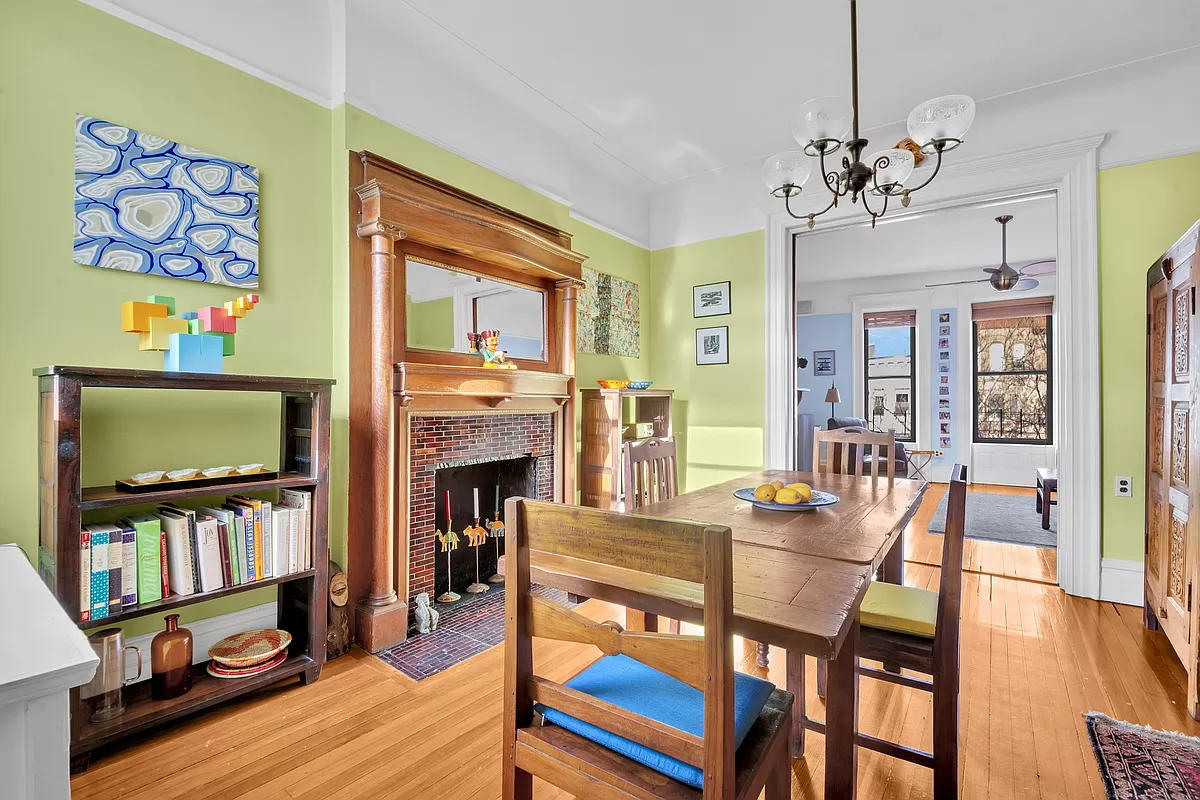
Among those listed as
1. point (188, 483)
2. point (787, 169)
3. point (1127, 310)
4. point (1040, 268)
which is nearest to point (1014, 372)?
point (1040, 268)

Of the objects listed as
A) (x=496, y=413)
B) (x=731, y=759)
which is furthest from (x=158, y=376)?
(x=731, y=759)

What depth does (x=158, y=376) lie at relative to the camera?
1732mm

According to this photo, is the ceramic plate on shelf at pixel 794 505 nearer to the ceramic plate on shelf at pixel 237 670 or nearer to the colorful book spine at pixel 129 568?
the ceramic plate on shelf at pixel 237 670

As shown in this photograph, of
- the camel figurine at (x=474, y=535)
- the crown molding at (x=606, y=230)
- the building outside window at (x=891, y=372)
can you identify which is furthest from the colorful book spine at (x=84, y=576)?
the building outside window at (x=891, y=372)

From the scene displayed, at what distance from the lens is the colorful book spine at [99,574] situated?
1660 mm

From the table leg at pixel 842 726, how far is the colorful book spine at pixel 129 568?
212 cm

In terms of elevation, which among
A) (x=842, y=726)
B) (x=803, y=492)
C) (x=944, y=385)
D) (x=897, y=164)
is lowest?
(x=842, y=726)

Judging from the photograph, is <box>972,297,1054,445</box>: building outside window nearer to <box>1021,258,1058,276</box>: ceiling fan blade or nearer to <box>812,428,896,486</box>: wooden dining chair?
<box>1021,258,1058,276</box>: ceiling fan blade

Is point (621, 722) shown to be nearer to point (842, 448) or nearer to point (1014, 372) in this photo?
point (842, 448)

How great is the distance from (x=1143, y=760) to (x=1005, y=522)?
381 centimetres

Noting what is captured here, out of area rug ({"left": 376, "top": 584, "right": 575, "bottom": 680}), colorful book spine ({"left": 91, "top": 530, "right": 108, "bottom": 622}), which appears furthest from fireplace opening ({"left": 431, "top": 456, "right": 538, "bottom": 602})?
colorful book spine ({"left": 91, "top": 530, "right": 108, "bottom": 622})

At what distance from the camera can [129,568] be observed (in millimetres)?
1745

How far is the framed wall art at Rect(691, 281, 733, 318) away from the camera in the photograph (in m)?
4.37

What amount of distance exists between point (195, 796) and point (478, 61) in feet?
10.7
